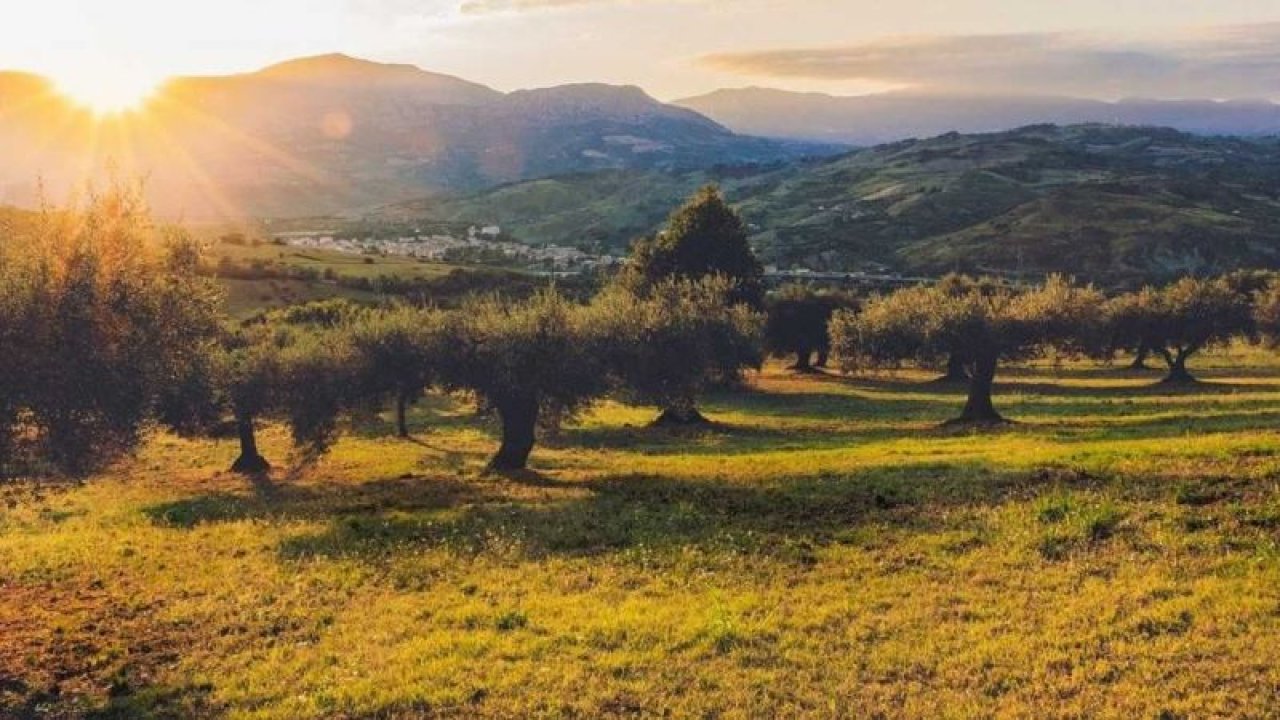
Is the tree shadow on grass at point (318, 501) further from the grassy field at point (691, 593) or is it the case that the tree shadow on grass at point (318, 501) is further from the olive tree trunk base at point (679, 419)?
the olive tree trunk base at point (679, 419)

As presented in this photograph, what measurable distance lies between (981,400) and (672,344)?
21877 millimetres

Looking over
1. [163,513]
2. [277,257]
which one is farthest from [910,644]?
[277,257]

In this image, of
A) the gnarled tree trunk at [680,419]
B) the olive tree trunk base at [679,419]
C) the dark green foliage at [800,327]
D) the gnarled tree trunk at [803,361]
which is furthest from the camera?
the gnarled tree trunk at [803,361]

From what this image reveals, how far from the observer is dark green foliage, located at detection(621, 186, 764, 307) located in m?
93.9

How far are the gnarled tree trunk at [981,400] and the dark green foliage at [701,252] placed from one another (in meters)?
35.3

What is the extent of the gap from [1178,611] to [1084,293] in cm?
6922

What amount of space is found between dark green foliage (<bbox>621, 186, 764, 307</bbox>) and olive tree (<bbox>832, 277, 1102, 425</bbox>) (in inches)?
679

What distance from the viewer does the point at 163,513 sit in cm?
3612

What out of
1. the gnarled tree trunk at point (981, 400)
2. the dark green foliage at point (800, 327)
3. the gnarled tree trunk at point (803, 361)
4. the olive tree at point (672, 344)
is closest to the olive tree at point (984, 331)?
the gnarled tree trunk at point (981, 400)

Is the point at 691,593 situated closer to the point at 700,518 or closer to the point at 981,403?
the point at 700,518

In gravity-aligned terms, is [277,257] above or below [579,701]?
above

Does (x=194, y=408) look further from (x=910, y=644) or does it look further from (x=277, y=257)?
(x=277, y=257)

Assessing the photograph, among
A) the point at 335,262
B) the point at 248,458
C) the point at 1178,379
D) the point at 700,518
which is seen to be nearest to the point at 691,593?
the point at 700,518

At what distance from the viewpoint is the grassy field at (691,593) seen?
15.0 m
